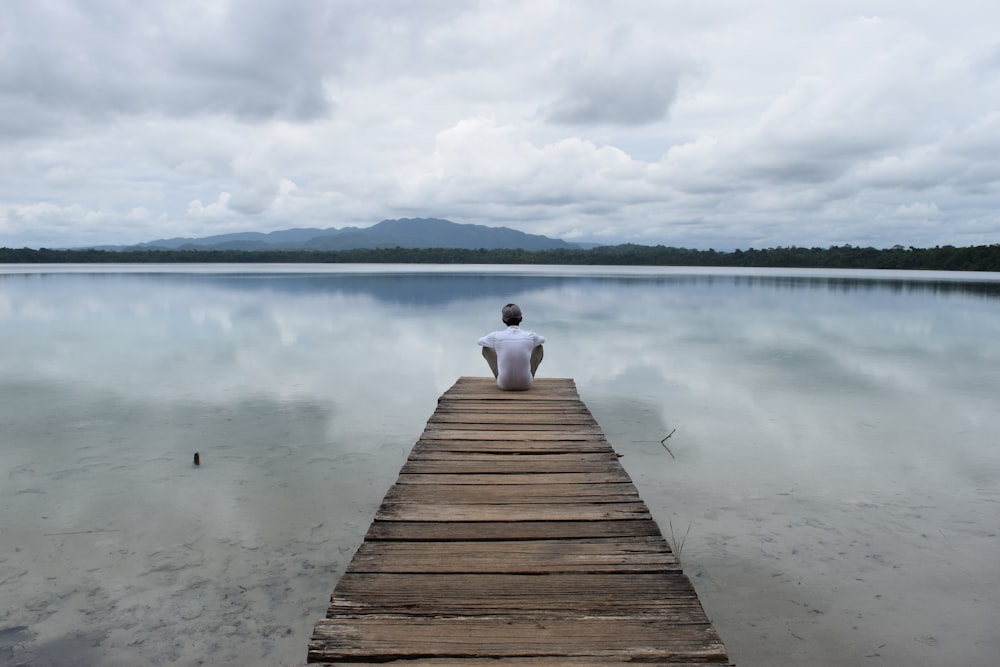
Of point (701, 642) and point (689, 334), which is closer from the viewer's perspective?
point (701, 642)

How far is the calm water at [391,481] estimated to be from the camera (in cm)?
442

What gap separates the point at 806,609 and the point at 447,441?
327 centimetres

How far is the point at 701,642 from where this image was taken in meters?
2.87

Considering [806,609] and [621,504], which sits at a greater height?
[621,504]

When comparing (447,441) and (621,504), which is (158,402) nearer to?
(447,441)

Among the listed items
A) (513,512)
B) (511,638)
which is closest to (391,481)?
(513,512)

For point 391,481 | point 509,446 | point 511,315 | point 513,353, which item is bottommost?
point 391,481

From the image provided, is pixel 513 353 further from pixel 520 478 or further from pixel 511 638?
pixel 511 638

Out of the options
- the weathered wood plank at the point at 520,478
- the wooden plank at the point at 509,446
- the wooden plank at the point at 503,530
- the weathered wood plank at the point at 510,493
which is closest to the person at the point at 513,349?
the wooden plank at the point at 509,446

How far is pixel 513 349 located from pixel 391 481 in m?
2.37

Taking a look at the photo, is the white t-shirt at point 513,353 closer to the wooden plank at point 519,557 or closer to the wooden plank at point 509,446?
the wooden plank at point 509,446

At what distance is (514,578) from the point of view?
343cm

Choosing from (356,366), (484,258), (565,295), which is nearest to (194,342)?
(356,366)

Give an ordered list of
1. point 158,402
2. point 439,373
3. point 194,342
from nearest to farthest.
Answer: point 158,402
point 439,373
point 194,342
